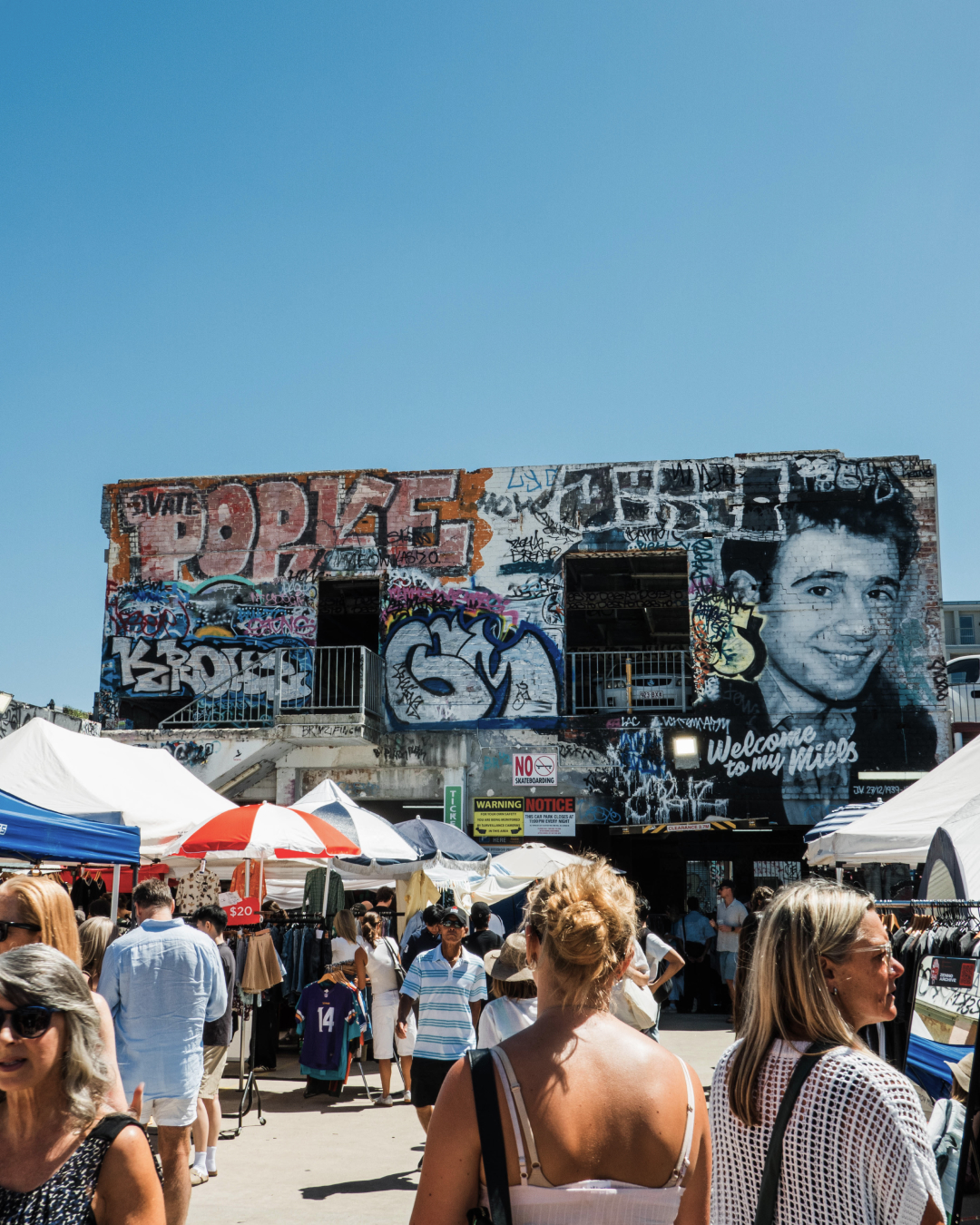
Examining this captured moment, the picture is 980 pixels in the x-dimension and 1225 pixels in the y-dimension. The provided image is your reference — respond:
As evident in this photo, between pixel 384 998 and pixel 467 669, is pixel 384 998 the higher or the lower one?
the lower one

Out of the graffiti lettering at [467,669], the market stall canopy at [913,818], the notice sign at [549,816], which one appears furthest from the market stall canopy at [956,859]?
the graffiti lettering at [467,669]

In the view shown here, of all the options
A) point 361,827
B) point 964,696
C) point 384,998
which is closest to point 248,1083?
point 384,998

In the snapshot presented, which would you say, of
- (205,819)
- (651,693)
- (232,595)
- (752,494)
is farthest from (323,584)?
(205,819)

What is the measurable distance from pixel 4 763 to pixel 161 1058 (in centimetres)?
456

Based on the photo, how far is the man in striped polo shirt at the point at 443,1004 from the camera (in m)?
7.20

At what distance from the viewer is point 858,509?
21391 millimetres

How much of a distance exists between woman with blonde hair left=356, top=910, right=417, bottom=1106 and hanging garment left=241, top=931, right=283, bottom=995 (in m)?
0.86

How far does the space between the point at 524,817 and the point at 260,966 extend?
35.1 feet

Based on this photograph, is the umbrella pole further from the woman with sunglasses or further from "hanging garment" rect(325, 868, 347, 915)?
"hanging garment" rect(325, 868, 347, 915)

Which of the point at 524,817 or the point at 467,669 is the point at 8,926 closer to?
the point at 524,817

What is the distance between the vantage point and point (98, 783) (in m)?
9.87

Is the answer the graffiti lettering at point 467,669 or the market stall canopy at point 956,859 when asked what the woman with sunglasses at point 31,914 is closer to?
the market stall canopy at point 956,859

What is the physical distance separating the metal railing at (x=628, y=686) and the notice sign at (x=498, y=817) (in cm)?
219

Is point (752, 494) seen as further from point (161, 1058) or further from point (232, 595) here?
point (161, 1058)
